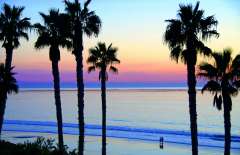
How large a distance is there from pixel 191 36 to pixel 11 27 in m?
19.1

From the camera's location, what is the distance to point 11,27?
121 feet

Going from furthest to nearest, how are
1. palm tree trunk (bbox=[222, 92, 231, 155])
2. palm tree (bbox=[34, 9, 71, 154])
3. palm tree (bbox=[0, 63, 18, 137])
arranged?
palm tree (bbox=[0, 63, 18, 137]) < palm tree (bbox=[34, 9, 71, 154]) < palm tree trunk (bbox=[222, 92, 231, 155])

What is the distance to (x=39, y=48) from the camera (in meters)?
30.9

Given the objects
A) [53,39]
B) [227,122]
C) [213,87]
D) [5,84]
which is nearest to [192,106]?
[213,87]

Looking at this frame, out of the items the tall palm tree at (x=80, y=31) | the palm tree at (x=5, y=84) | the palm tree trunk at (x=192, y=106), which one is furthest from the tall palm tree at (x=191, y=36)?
the palm tree at (x=5, y=84)

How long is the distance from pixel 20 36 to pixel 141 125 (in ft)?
226

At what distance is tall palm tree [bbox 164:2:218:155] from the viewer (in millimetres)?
24375

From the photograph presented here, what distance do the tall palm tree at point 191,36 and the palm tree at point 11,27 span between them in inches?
683

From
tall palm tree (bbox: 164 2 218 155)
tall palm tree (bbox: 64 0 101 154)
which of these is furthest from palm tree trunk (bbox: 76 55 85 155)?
tall palm tree (bbox: 164 2 218 155)

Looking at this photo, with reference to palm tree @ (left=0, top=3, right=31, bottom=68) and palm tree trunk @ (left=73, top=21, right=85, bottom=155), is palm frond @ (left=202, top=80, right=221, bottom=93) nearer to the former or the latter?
palm tree trunk @ (left=73, top=21, right=85, bottom=155)

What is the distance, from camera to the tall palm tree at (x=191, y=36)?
80.0 ft

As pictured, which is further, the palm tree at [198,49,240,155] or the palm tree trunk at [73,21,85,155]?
the palm tree trunk at [73,21,85,155]

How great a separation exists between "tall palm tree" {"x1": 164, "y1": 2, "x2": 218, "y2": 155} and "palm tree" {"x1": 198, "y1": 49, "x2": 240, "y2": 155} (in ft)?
7.61

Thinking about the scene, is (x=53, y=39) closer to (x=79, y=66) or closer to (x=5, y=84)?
(x=79, y=66)
